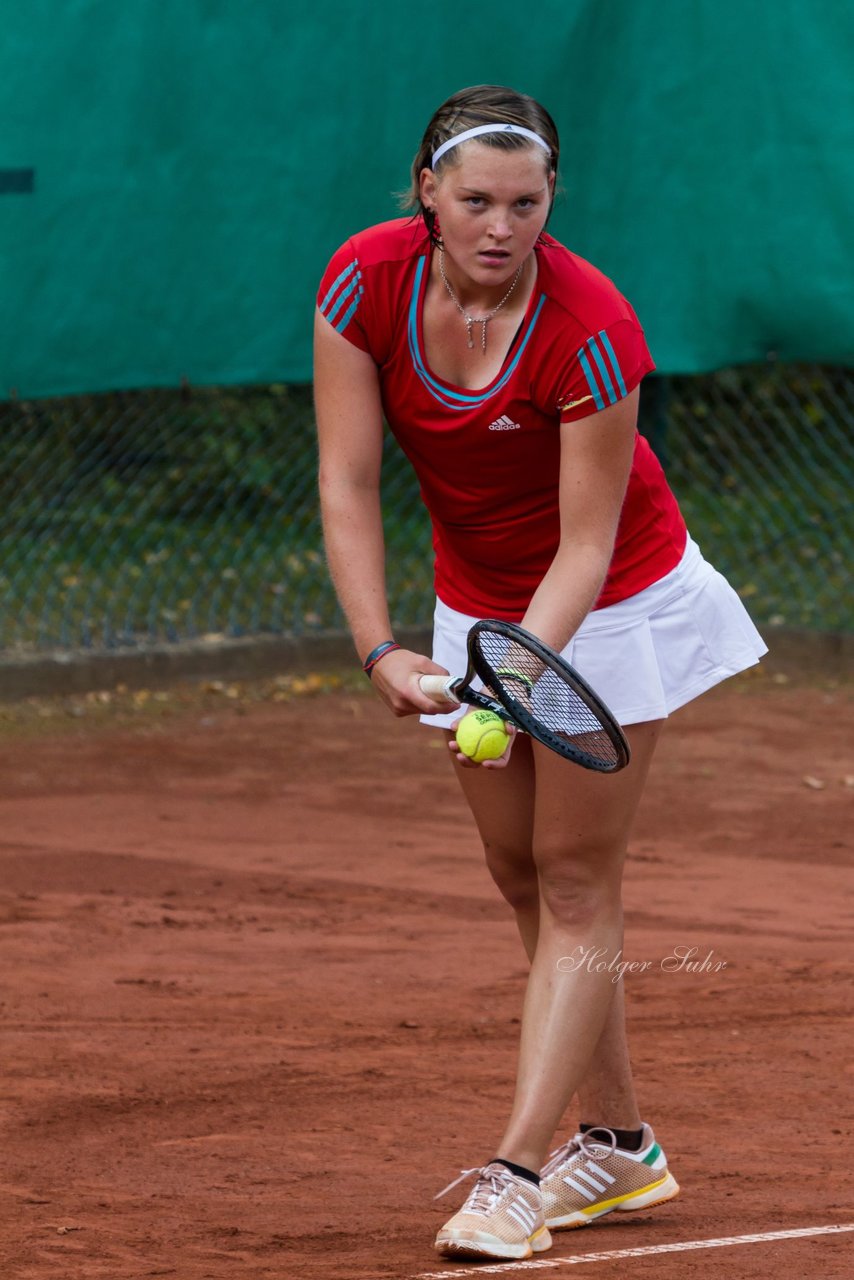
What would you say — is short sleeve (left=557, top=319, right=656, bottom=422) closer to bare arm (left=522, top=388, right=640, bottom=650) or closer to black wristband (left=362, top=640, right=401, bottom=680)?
bare arm (left=522, top=388, right=640, bottom=650)

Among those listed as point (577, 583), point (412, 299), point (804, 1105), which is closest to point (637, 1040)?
point (804, 1105)

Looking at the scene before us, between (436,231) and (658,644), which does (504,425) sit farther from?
(658,644)

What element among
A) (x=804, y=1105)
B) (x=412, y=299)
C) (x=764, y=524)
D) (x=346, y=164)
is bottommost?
(x=764, y=524)

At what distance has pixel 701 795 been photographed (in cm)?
633

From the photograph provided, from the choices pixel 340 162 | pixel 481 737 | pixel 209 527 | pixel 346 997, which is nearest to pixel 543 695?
pixel 481 737

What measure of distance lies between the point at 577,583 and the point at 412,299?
519mm

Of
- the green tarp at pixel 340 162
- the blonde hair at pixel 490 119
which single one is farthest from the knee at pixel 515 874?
the green tarp at pixel 340 162

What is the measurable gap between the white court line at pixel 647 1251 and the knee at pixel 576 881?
524mm

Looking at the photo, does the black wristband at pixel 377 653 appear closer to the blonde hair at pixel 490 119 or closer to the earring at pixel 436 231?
the earring at pixel 436 231

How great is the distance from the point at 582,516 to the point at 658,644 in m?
0.35

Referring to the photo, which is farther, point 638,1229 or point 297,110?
point 297,110

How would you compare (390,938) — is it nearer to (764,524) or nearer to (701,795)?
(701,795)

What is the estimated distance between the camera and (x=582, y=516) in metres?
3.02

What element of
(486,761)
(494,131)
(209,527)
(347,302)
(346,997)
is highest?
(494,131)
